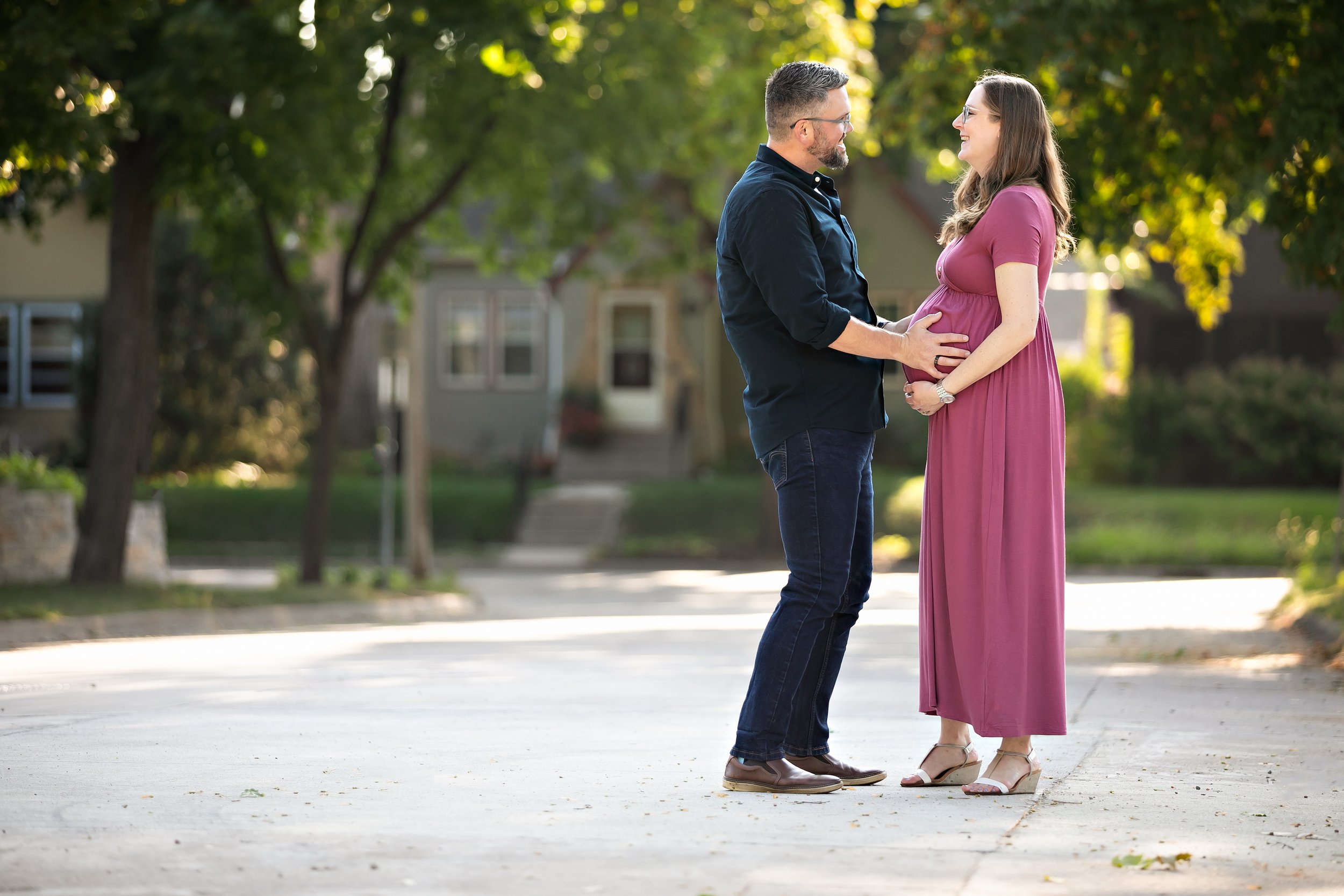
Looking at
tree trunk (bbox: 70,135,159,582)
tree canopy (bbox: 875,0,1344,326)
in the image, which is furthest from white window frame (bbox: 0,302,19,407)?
tree canopy (bbox: 875,0,1344,326)

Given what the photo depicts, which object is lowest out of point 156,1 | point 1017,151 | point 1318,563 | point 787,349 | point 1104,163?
point 1318,563

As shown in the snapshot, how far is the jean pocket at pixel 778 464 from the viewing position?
16.9 ft

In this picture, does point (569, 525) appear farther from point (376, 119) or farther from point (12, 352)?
point (12, 352)

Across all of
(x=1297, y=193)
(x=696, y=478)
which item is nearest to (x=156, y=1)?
(x=1297, y=193)

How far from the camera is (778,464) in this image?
5172 mm

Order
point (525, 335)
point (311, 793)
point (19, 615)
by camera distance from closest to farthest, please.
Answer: point (311, 793) → point (19, 615) → point (525, 335)

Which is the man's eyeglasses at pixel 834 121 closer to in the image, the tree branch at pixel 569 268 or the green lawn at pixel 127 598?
the green lawn at pixel 127 598

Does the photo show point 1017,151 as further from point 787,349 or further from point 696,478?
point 696,478

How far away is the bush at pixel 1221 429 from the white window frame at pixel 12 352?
19984mm

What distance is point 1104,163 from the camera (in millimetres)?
11867

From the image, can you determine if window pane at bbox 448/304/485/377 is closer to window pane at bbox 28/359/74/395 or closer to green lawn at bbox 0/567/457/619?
window pane at bbox 28/359/74/395

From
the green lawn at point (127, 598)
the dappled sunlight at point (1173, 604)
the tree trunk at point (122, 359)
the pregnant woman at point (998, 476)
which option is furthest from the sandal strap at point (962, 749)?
the tree trunk at point (122, 359)

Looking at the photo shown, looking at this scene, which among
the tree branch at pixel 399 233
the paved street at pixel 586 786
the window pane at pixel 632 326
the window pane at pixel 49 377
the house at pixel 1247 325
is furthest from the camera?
the window pane at pixel 632 326

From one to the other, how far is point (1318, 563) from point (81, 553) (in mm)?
12362
